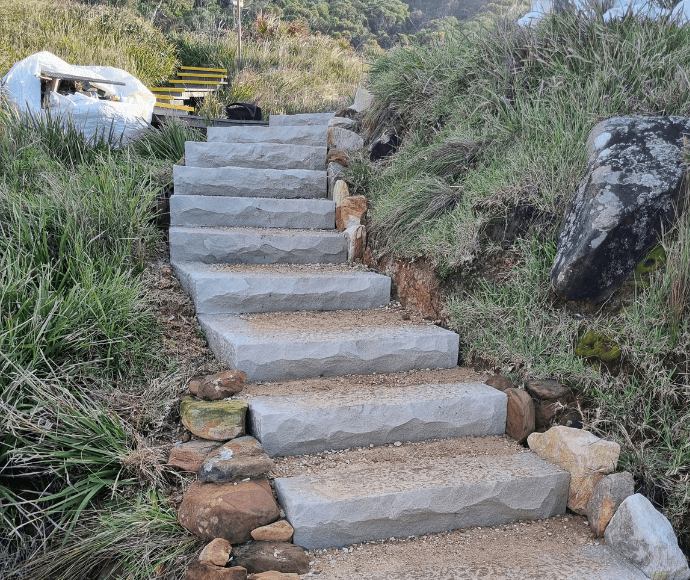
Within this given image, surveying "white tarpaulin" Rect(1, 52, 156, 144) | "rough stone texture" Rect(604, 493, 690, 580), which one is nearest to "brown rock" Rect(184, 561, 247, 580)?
"rough stone texture" Rect(604, 493, 690, 580)

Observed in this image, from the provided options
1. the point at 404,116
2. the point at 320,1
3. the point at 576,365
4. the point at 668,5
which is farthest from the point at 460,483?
the point at 320,1

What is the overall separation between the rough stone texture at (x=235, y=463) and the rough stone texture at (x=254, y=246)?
1682 mm

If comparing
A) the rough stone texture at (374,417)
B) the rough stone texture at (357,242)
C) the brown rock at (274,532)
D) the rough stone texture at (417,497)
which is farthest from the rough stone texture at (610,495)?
the rough stone texture at (357,242)

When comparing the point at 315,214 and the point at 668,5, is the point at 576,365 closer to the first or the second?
the point at 315,214

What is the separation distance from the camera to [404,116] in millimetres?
4609

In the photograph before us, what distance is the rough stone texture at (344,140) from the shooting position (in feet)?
Result: 16.0

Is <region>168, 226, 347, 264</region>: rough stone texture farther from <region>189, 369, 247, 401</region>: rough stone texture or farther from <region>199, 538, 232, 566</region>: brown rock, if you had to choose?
<region>199, 538, 232, 566</region>: brown rock

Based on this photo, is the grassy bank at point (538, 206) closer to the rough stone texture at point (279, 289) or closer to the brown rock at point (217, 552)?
the rough stone texture at point (279, 289)

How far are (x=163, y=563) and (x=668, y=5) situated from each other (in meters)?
4.42

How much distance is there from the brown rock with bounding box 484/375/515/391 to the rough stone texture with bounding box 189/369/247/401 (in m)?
1.24

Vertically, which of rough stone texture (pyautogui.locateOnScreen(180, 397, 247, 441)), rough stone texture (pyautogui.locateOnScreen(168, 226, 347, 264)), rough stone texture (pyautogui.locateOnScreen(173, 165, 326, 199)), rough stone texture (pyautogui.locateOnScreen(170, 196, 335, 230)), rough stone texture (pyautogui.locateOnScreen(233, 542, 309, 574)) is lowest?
rough stone texture (pyautogui.locateOnScreen(233, 542, 309, 574))

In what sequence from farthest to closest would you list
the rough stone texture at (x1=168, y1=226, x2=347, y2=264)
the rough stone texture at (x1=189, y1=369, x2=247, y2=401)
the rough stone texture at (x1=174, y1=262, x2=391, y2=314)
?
the rough stone texture at (x1=168, y1=226, x2=347, y2=264) → the rough stone texture at (x1=174, y1=262, x2=391, y2=314) → the rough stone texture at (x1=189, y1=369, x2=247, y2=401)

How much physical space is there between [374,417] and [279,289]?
3.73ft

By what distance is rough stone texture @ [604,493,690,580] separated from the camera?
203cm
